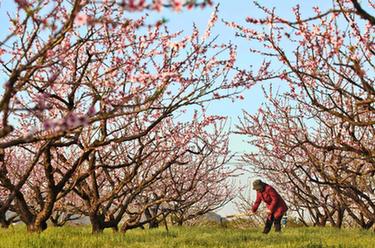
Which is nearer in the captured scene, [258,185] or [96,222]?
[96,222]

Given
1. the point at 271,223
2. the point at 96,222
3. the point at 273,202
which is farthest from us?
the point at 273,202

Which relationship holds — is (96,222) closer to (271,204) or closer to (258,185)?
(258,185)

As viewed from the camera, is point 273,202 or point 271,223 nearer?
point 271,223

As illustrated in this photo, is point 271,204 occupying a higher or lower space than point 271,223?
higher

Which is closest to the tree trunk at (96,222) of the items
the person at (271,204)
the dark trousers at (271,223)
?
the person at (271,204)

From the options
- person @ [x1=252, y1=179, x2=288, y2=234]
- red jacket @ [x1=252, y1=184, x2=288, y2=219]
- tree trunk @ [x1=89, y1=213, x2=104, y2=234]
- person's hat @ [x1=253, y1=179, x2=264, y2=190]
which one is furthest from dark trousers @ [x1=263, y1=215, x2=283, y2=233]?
tree trunk @ [x1=89, y1=213, x2=104, y2=234]

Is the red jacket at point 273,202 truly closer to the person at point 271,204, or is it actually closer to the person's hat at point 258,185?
the person at point 271,204

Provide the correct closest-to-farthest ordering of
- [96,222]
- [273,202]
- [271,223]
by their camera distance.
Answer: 1. [96,222]
2. [271,223]
3. [273,202]

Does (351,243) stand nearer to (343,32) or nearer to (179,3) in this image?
(343,32)

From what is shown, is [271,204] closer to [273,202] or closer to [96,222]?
[273,202]

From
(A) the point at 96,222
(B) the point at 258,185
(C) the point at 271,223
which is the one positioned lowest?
(C) the point at 271,223

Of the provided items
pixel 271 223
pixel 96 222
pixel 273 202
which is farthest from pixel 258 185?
pixel 96 222

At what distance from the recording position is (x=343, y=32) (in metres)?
7.41

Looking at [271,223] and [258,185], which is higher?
[258,185]
